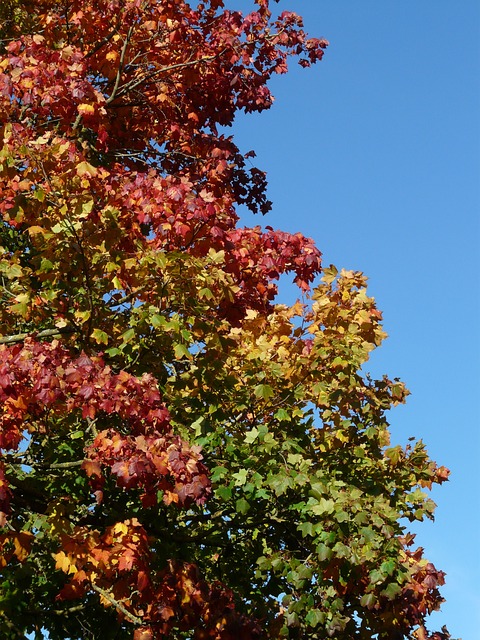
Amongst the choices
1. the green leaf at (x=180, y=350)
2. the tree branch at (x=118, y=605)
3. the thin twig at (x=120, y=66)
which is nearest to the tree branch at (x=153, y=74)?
the thin twig at (x=120, y=66)

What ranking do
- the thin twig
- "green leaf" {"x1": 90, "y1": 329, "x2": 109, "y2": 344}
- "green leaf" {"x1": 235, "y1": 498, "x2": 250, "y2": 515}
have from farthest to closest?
the thin twig → "green leaf" {"x1": 235, "y1": 498, "x2": 250, "y2": 515} → "green leaf" {"x1": 90, "y1": 329, "x2": 109, "y2": 344}

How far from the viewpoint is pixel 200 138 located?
523 inches

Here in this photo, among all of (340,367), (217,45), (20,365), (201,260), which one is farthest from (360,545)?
(217,45)

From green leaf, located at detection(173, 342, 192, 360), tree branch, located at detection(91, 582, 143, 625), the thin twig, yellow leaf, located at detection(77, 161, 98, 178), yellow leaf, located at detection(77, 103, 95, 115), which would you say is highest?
the thin twig

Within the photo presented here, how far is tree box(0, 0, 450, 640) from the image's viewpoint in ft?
26.3

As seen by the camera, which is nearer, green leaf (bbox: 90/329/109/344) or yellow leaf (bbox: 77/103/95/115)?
green leaf (bbox: 90/329/109/344)

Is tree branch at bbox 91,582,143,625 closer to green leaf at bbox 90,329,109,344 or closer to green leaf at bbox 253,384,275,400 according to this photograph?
green leaf at bbox 90,329,109,344

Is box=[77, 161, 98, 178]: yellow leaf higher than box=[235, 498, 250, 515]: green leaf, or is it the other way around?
box=[77, 161, 98, 178]: yellow leaf

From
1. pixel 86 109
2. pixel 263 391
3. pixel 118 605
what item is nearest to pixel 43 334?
pixel 263 391

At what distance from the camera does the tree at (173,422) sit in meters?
8.01

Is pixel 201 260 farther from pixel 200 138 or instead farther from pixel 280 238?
pixel 200 138

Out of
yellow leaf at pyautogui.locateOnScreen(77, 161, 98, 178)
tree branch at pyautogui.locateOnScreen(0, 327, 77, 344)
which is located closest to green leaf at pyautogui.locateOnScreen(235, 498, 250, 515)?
tree branch at pyautogui.locateOnScreen(0, 327, 77, 344)

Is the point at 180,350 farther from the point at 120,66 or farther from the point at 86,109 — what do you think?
the point at 120,66

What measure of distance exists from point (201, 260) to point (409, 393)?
141 inches
